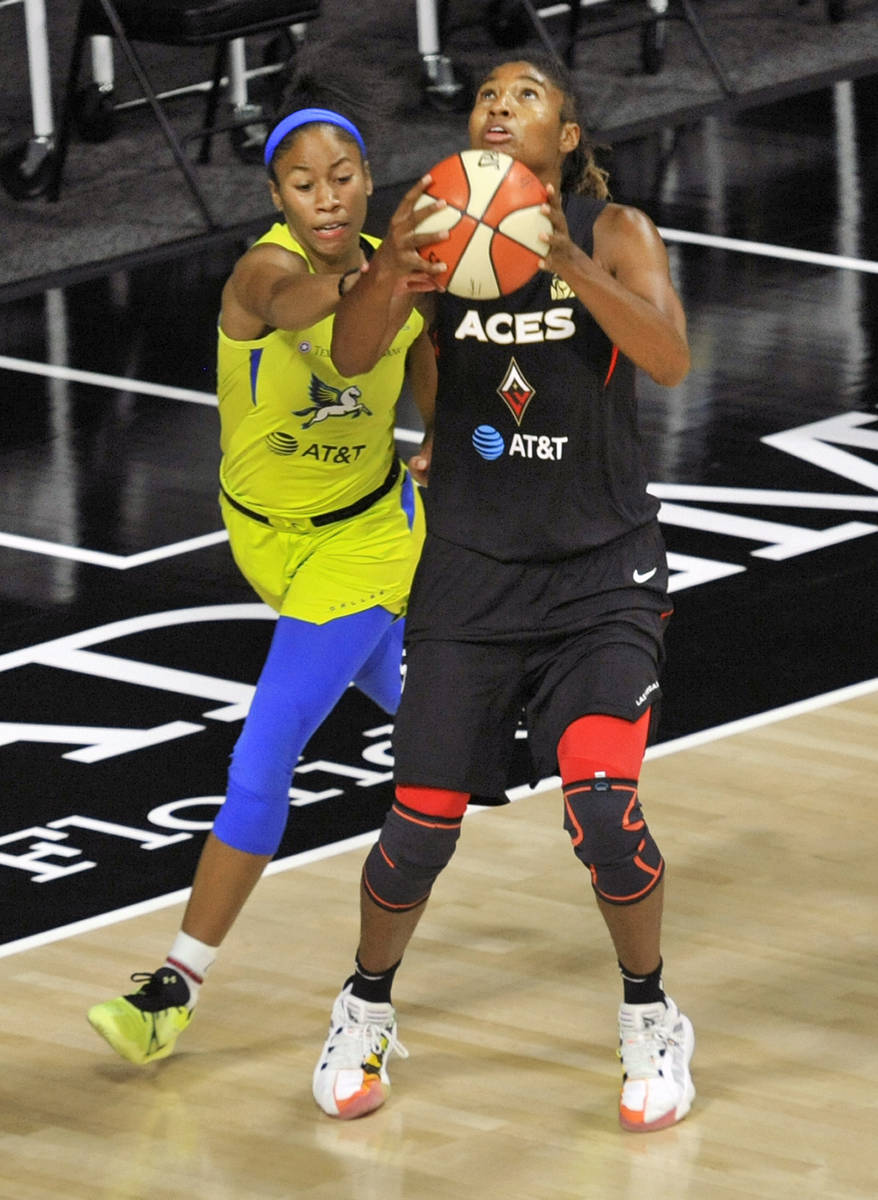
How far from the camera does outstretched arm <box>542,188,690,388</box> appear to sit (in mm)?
4348

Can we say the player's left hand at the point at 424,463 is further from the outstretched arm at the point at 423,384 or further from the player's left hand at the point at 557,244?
the player's left hand at the point at 557,244

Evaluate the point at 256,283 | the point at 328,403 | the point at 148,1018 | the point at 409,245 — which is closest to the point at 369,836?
the point at 148,1018

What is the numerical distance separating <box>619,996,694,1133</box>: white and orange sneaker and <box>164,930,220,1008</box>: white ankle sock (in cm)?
82

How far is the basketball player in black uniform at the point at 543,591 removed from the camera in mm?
4613

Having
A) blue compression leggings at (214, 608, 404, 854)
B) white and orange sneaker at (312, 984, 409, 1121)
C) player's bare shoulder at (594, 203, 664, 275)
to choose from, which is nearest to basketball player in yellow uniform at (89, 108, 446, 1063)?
blue compression leggings at (214, 608, 404, 854)

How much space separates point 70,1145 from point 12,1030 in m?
0.55

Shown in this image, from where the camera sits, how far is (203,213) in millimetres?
11516

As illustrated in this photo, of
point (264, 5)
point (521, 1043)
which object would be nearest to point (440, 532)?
point (521, 1043)

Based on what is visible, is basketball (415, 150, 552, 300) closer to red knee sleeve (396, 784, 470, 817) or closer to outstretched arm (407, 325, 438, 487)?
outstretched arm (407, 325, 438, 487)

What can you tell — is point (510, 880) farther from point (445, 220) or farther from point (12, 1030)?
point (445, 220)

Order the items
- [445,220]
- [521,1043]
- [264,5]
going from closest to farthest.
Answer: [445,220] < [521,1043] < [264,5]

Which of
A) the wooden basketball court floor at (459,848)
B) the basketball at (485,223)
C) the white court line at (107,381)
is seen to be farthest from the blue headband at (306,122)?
the white court line at (107,381)

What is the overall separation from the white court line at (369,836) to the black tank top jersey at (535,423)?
4.89 ft

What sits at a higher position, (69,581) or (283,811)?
(283,811)
